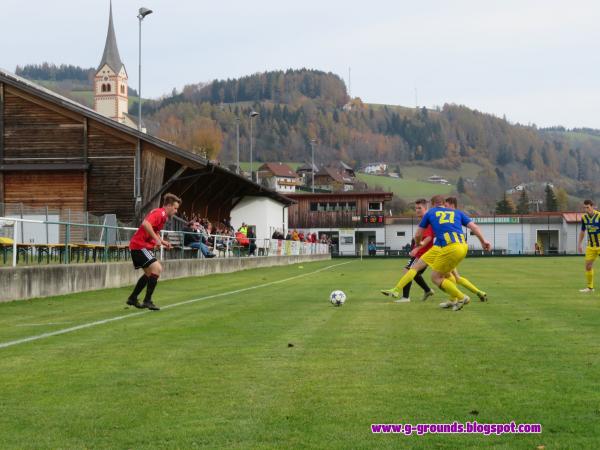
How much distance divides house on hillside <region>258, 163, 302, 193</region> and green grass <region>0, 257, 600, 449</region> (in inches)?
6085

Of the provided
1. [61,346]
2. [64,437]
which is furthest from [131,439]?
[61,346]

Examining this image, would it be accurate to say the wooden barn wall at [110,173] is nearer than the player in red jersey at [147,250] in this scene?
No

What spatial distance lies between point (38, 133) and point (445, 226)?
30.9 metres

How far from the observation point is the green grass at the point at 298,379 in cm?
509

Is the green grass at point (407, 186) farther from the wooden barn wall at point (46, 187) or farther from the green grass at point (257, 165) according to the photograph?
the wooden barn wall at point (46, 187)

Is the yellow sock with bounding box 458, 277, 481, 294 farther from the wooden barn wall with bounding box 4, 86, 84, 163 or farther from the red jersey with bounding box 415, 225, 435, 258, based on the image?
the wooden barn wall with bounding box 4, 86, 84, 163

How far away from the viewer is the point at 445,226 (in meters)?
13.4

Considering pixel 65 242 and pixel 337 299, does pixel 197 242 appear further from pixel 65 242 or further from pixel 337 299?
pixel 337 299

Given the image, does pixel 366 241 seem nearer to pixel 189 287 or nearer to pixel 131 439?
pixel 189 287

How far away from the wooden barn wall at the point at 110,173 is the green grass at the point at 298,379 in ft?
90.5

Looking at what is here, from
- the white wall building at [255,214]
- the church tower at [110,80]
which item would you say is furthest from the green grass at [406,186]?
the white wall building at [255,214]

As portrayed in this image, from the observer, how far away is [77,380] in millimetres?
6961

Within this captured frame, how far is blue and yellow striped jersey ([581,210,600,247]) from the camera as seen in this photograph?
60.9 ft

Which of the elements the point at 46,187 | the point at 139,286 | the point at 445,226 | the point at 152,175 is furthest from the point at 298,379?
the point at 46,187
